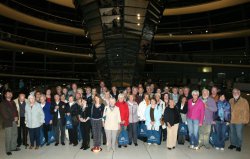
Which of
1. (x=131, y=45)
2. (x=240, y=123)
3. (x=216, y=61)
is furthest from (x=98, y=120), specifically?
(x=216, y=61)

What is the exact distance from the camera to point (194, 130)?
28.5ft

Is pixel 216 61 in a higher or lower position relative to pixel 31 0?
lower

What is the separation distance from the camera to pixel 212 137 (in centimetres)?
895

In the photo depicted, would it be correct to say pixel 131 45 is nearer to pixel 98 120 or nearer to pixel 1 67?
pixel 98 120

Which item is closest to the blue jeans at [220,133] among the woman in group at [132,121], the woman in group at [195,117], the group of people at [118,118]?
the group of people at [118,118]

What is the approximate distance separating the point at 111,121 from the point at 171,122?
1.92 meters

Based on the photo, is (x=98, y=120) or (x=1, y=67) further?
(x=1, y=67)

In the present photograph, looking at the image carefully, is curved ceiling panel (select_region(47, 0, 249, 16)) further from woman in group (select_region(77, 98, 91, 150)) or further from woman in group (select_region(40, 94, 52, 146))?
woman in group (select_region(77, 98, 91, 150))

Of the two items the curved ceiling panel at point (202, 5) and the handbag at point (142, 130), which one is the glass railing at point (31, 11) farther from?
the handbag at point (142, 130)

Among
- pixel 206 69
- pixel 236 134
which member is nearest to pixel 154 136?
pixel 236 134

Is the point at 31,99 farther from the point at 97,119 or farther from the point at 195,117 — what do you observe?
the point at 195,117

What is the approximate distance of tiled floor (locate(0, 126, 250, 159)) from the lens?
7918 mm

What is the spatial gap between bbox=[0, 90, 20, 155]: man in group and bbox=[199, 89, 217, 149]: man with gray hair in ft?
19.0

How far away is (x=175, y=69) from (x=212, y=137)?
1109 inches
